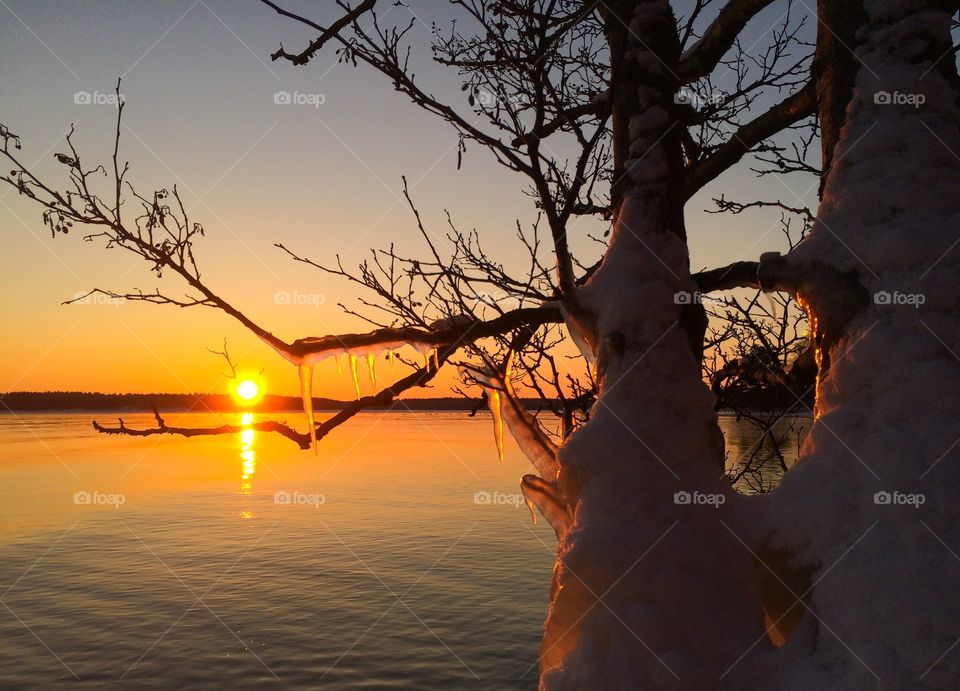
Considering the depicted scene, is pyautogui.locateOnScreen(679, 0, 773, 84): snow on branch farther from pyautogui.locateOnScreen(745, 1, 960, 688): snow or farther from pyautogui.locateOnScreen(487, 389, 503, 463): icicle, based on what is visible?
pyautogui.locateOnScreen(487, 389, 503, 463): icicle

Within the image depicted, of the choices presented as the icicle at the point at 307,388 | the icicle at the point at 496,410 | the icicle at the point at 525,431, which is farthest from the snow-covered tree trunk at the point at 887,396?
the icicle at the point at 307,388

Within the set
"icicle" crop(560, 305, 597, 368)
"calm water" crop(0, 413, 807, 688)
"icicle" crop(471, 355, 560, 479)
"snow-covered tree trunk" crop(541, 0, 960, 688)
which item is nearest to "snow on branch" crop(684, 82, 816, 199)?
"snow-covered tree trunk" crop(541, 0, 960, 688)

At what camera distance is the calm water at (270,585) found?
521 inches

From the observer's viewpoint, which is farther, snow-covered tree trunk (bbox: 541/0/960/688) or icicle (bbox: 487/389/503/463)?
icicle (bbox: 487/389/503/463)

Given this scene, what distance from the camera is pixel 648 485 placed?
299cm

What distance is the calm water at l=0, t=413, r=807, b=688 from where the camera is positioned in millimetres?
13227

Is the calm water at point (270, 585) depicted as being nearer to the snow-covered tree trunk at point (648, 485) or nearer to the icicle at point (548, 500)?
the icicle at point (548, 500)

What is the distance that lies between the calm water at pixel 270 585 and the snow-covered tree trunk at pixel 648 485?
6.44 metres

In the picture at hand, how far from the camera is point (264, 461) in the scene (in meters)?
50.0

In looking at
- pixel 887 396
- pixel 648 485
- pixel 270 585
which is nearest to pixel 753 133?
pixel 887 396

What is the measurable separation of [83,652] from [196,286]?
13.0 metres

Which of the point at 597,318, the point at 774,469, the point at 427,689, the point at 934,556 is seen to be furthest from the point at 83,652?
the point at 774,469

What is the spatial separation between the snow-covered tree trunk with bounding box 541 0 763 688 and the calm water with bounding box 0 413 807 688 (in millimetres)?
6445

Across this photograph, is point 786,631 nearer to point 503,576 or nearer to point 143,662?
point 143,662
